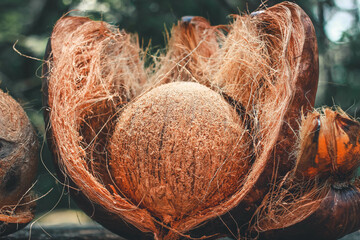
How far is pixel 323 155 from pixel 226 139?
0.72 feet

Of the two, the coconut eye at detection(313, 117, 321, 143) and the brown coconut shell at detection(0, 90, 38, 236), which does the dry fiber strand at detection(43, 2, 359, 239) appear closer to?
the coconut eye at detection(313, 117, 321, 143)

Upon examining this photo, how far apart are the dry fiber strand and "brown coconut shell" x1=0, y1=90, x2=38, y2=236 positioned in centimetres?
13

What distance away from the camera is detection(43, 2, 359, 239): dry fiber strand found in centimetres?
88

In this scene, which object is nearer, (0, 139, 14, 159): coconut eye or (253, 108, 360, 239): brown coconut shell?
(253, 108, 360, 239): brown coconut shell

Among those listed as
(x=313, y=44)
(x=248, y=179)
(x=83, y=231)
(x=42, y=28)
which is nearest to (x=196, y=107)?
(x=248, y=179)

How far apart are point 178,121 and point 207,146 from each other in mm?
89

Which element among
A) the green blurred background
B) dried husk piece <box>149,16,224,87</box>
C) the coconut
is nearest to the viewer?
the coconut

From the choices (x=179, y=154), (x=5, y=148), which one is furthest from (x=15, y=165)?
(x=179, y=154)

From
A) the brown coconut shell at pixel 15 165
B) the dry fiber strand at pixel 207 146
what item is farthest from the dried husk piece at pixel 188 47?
the brown coconut shell at pixel 15 165

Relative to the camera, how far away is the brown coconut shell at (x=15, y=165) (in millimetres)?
997

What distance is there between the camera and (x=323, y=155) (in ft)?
2.78

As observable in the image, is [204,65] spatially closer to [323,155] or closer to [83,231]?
[323,155]

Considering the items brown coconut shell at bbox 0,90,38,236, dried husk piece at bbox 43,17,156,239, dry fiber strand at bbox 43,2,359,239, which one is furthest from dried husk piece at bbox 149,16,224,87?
brown coconut shell at bbox 0,90,38,236

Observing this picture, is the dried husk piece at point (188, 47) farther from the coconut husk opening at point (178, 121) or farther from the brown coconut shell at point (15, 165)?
the brown coconut shell at point (15, 165)
